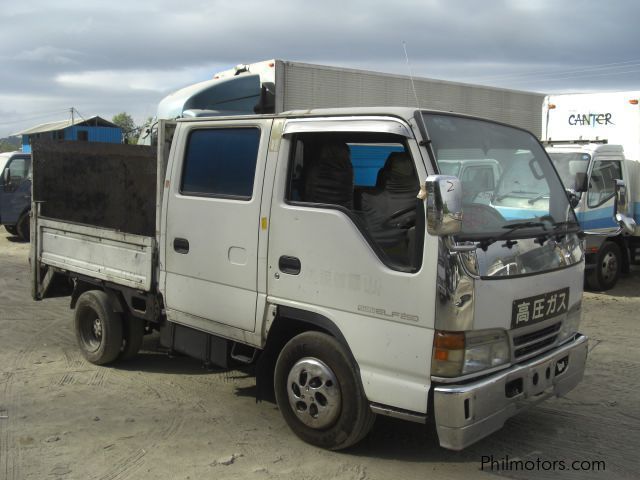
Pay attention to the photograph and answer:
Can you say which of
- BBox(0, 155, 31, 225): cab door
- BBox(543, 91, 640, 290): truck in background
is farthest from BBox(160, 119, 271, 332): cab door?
BBox(0, 155, 31, 225): cab door

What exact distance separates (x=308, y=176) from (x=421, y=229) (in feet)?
3.28

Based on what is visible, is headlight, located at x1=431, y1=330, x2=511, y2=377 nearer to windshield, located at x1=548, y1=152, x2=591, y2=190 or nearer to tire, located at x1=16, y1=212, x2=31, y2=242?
windshield, located at x1=548, y1=152, x2=591, y2=190

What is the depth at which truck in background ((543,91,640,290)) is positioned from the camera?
991cm

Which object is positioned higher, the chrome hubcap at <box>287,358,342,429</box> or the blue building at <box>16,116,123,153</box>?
the blue building at <box>16,116,123,153</box>

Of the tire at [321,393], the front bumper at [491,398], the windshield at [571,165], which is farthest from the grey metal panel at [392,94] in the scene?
the front bumper at [491,398]

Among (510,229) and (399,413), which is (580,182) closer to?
(510,229)

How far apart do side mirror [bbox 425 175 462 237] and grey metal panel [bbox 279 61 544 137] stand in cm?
638

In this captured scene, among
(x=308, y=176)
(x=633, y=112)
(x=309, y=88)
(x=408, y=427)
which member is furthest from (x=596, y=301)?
(x=308, y=176)

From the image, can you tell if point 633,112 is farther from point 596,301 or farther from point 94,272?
point 94,272

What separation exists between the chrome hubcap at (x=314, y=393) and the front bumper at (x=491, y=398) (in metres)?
0.74

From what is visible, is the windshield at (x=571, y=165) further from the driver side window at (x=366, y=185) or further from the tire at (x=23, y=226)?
the tire at (x=23, y=226)

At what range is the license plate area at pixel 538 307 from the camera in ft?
12.2

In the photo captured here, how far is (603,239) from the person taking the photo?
10.1 m

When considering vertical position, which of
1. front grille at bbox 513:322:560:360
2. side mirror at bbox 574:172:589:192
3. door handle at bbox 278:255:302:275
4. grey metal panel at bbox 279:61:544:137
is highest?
grey metal panel at bbox 279:61:544:137
